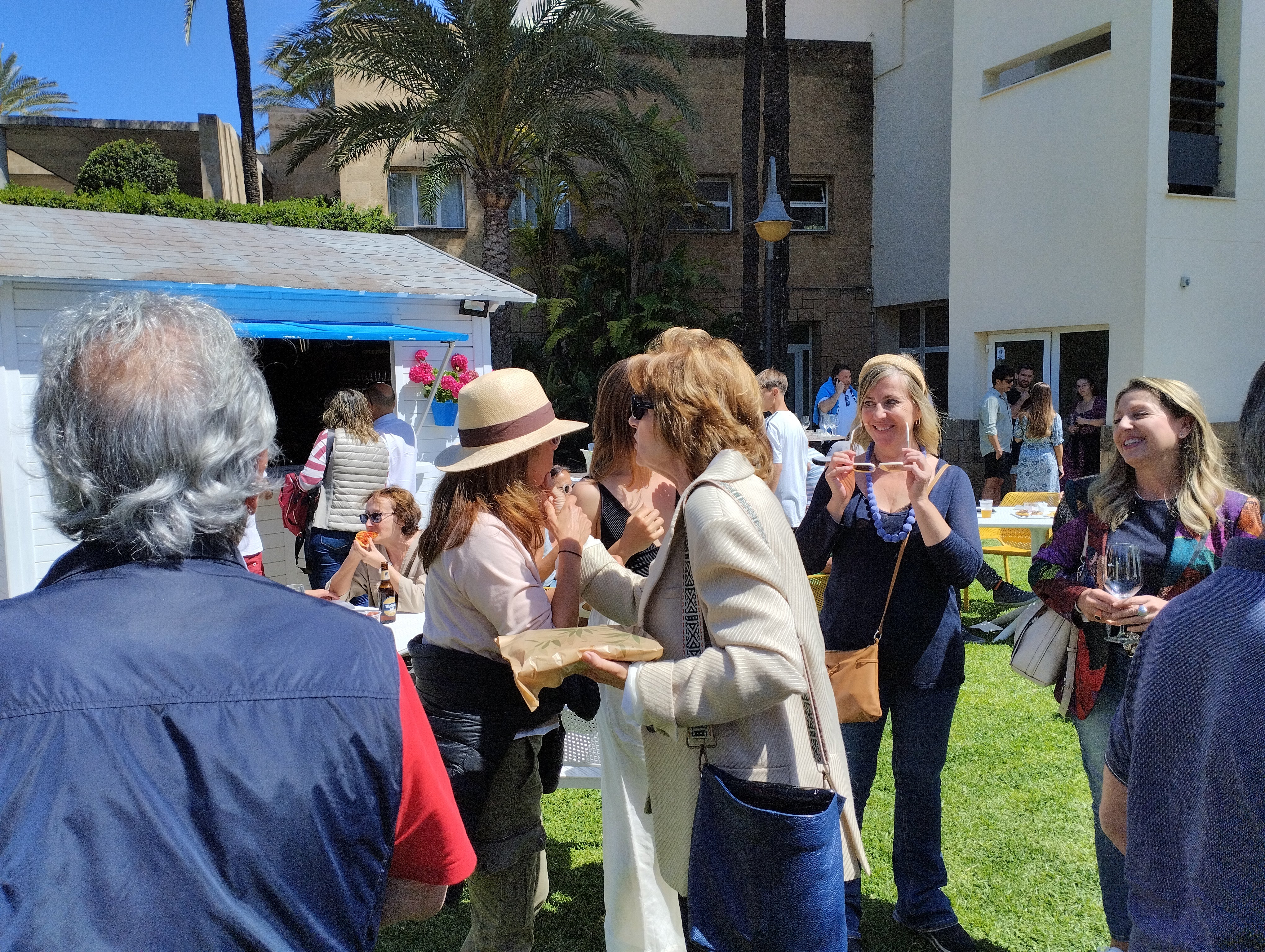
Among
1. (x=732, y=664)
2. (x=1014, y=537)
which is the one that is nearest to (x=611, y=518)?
(x=732, y=664)

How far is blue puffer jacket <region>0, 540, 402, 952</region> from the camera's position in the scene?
3.26ft

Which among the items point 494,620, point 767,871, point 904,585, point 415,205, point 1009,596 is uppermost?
point 415,205

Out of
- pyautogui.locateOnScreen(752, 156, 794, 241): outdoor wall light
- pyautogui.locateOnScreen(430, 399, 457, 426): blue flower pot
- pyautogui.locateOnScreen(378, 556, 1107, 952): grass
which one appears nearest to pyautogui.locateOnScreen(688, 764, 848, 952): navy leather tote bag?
pyautogui.locateOnScreen(378, 556, 1107, 952): grass

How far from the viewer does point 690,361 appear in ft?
7.09

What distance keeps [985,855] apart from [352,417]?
182 inches

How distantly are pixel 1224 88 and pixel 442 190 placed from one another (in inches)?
468

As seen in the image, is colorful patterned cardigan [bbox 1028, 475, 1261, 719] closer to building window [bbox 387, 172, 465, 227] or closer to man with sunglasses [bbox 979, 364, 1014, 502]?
man with sunglasses [bbox 979, 364, 1014, 502]

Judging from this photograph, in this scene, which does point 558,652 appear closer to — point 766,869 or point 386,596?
point 766,869

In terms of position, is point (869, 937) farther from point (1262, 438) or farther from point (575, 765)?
point (1262, 438)

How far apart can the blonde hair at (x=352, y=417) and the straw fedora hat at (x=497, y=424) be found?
3.85 m

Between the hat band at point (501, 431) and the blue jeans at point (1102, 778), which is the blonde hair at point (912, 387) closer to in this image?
the blue jeans at point (1102, 778)

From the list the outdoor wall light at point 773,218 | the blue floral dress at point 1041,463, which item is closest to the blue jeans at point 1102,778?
the blue floral dress at point 1041,463

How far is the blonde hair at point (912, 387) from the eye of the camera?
10.2 ft

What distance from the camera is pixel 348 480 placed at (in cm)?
601
